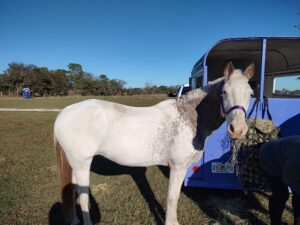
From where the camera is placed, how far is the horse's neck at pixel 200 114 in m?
2.97

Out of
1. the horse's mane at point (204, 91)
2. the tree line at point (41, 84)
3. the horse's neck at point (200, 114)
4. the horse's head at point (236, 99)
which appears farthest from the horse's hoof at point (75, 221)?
the tree line at point (41, 84)

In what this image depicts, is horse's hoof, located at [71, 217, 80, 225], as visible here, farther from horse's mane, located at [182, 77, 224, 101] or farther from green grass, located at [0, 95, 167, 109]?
green grass, located at [0, 95, 167, 109]

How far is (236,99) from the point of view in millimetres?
2402

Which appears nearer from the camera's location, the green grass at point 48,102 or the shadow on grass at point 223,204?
the shadow on grass at point 223,204

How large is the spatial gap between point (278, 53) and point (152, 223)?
14.9ft

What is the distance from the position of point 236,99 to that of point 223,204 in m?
2.35

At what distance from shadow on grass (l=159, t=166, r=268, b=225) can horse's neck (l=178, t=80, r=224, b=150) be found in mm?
1327

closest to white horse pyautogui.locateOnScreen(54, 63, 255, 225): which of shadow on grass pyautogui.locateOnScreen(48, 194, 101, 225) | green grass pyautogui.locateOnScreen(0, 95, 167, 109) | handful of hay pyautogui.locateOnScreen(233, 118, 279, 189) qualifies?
shadow on grass pyautogui.locateOnScreen(48, 194, 101, 225)

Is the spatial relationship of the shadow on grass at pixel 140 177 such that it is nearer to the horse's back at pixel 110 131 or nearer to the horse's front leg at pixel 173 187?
the horse's front leg at pixel 173 187

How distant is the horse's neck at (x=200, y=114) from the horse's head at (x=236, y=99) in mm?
381

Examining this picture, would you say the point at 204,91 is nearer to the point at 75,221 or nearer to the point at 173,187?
the point at 173,187

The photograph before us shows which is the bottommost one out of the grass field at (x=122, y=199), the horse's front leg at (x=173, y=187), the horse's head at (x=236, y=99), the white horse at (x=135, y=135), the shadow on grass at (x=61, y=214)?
the shadow on grass at (x=61, y=214)

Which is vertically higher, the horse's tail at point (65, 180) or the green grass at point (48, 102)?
the green grass at point (48, 102)

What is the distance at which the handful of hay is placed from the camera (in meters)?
3.35
